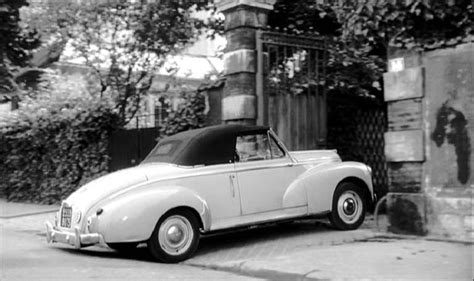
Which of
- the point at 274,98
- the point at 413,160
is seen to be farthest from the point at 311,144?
the point at 413,160

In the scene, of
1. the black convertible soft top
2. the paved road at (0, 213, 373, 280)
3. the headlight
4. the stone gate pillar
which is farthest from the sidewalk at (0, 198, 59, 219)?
the headlight

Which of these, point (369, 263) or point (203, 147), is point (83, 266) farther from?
point (369, 263)

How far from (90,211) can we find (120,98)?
9.53 meters

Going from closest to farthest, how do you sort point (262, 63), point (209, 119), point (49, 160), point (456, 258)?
point (456, 258), point (262, 63), point (209, 119), point (49, 160)

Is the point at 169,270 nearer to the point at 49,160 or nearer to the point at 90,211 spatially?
the point at 90,211

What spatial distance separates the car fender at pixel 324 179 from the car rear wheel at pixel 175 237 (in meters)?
2.04

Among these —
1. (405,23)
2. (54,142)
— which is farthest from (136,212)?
(54,142)

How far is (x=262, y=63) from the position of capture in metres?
11.6

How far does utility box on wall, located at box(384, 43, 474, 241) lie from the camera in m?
8.30

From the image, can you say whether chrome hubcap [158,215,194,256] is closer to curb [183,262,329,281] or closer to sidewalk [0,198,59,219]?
curb [183,262,329,281]

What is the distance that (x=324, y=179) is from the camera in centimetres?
945

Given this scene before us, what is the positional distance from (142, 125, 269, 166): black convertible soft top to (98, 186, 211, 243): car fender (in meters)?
0.78

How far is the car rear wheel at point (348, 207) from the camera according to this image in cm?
965

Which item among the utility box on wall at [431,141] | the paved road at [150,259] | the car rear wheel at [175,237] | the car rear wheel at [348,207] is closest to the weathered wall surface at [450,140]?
the utility box on wall at [431,141]
